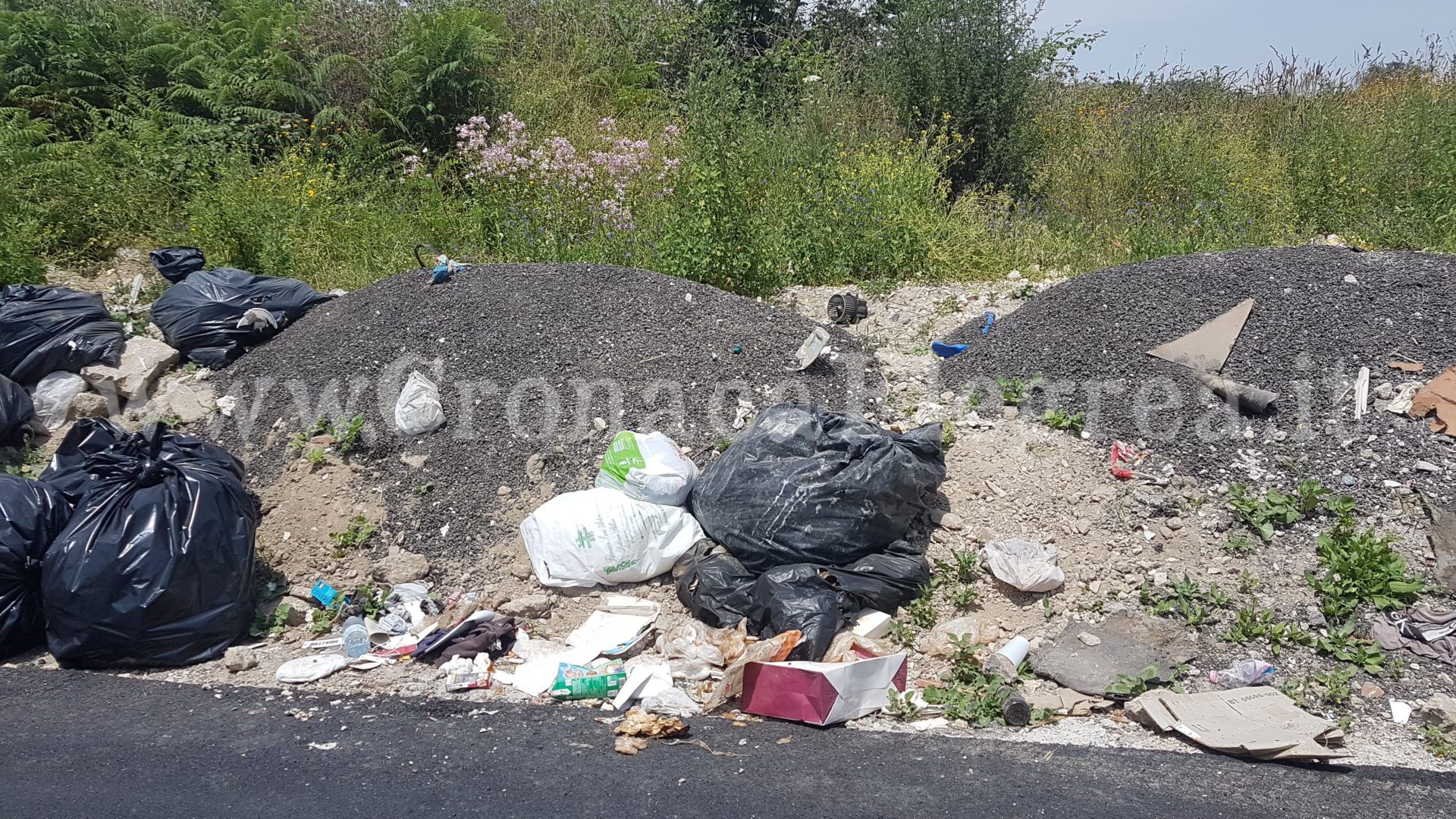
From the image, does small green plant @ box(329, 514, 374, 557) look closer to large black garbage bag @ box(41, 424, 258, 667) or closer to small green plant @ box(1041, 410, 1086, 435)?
large black garbage bag @ box(41, 424, 258, 667)

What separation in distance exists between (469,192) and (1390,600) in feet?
23.5

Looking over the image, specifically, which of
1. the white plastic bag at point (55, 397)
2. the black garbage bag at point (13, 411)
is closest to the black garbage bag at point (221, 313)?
the white plastic bag at point (55, 397)

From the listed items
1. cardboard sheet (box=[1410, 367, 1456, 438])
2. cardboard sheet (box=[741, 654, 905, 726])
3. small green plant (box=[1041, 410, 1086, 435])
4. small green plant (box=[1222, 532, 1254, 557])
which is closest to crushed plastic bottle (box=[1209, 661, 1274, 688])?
small green plant (box=[1222, 532, 1254, 557])

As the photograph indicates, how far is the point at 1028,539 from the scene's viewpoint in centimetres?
371

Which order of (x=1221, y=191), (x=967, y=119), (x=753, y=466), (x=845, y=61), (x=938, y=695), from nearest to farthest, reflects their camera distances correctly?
(x=938, y=695) < (x=753, y=466) < (x=1221, y=191) < (x=967, y=119) < (x=845, y=61)

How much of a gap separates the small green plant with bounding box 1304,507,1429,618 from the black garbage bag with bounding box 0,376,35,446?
5604 millimetres

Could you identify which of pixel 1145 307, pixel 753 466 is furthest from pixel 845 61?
pixel 753 466

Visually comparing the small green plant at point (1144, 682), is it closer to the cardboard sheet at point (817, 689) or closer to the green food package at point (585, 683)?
the cardboard sheet at point (817, 689)

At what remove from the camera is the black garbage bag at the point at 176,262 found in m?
5.59

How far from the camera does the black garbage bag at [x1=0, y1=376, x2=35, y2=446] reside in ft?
14.7

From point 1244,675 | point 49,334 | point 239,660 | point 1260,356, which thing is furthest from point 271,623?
point 1260,356

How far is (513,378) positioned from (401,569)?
1.14 metres

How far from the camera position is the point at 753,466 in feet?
12.0

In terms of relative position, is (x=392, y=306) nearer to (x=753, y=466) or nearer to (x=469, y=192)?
(x=753, y=466)
